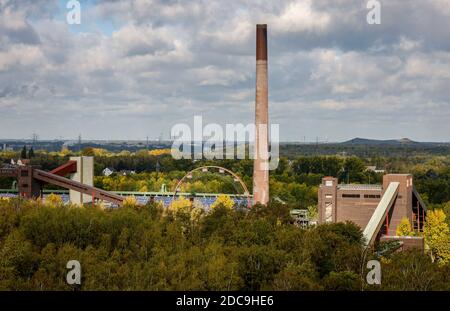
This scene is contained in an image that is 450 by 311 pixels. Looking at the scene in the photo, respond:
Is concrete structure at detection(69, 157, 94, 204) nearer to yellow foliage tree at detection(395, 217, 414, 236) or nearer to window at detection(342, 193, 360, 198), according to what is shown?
window at detection(342, 193, 360, 198)

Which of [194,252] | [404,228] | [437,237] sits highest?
[194,252]

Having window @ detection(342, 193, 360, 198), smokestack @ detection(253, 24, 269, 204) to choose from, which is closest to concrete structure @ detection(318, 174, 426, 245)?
window @ detection(342, 193, 360, 198)

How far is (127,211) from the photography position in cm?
3950

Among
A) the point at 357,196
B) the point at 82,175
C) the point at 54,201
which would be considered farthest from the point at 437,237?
the point at 82,175

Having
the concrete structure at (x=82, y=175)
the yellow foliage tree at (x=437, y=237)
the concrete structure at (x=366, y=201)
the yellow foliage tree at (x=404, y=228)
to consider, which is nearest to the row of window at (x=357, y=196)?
the concrete structure at (x=366, y=201)

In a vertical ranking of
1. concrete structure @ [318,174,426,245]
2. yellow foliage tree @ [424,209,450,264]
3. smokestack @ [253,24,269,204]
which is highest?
smokestack @ [253,24,269,204]

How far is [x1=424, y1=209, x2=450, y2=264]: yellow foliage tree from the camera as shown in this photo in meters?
45.2

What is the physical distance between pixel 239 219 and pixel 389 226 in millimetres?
17370

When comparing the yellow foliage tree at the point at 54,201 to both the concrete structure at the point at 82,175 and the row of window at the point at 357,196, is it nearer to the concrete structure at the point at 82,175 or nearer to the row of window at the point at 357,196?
the concrete structure at the point at 82,175

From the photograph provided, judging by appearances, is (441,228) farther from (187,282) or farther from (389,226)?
(187,282)

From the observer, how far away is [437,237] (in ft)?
154

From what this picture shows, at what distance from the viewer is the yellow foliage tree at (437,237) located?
45150 mm

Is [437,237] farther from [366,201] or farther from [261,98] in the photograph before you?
[261,98]
